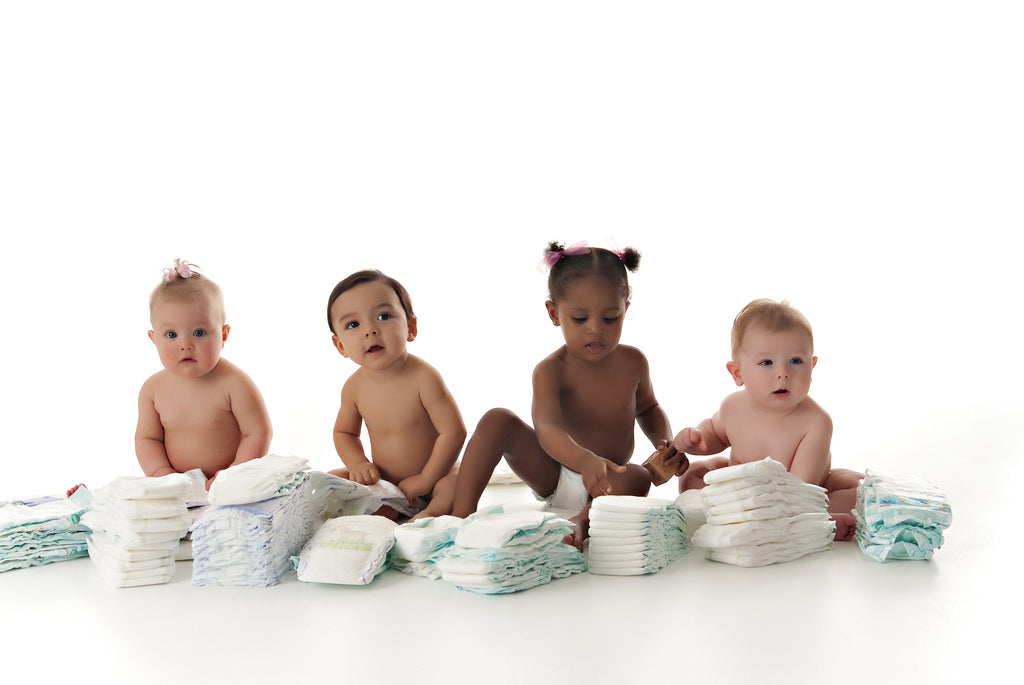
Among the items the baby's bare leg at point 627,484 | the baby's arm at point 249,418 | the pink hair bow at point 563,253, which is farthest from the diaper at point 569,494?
the baby's arm at point 249,418

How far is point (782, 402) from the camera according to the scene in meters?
3.62

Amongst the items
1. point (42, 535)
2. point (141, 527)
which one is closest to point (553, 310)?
point (141, 527)

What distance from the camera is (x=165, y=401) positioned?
4.13 m

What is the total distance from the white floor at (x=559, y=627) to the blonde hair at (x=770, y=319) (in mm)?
810

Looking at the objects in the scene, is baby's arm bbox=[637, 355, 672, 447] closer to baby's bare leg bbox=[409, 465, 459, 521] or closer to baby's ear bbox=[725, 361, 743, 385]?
baby's ear bbox=[725, 361, 743, 385]

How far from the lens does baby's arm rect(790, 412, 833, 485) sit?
141 inches

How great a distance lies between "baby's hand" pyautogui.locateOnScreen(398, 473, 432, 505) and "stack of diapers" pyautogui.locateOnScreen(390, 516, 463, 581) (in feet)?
1.85

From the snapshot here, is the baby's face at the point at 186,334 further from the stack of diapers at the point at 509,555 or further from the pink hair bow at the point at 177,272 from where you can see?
the stack of diapers at the point at 509,555

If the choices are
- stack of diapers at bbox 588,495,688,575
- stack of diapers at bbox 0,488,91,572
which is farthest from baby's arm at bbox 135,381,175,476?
stack of diapers at bbox 588,495,688,575

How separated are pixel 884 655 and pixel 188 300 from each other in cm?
278

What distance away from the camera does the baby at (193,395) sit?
4012mm

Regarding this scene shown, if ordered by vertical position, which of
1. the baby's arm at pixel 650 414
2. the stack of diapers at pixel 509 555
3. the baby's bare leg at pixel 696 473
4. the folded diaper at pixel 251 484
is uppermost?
the baby's arm at pixel 650 414

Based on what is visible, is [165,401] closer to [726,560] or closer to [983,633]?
[726,560]

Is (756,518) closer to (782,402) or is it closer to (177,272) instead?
(782,402)
